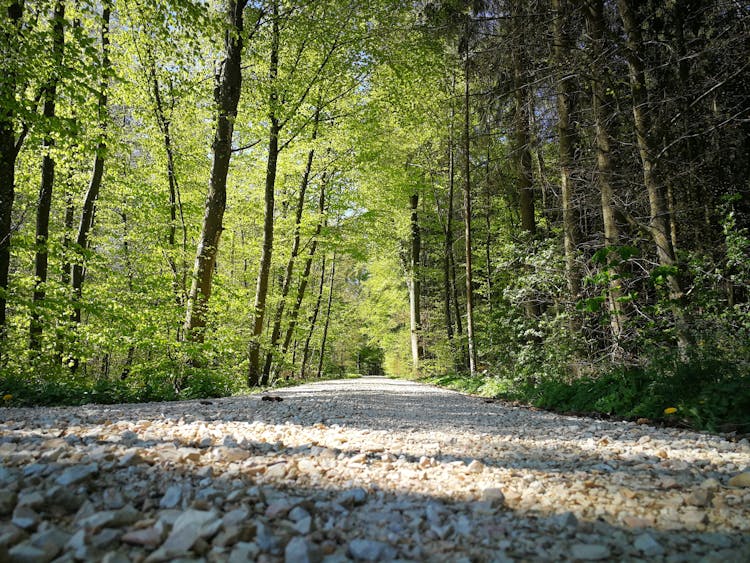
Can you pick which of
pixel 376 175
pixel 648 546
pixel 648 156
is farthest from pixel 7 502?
pixel 376 175

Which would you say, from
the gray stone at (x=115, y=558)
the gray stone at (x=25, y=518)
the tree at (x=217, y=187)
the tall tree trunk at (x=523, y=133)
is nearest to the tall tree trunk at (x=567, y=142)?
the tall tree trunk at (x=523, y=133)

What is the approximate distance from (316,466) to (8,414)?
11.0 ft

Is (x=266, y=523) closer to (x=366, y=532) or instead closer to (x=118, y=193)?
(x=366, y=532)

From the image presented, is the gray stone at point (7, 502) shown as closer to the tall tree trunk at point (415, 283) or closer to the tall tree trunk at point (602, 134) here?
the tall tree trunk at point (602, 134)

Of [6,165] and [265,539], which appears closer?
[265,539]

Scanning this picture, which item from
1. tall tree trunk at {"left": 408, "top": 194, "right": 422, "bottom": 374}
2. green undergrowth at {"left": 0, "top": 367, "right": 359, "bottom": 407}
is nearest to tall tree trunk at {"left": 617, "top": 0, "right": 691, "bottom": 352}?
green undergrowth at {"left": 0, "top": 367, "right": 359, "bottom": 407}

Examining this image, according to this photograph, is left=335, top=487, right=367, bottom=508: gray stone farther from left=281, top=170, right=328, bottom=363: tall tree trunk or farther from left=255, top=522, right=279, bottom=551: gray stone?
left=281, top=170, right=328, bottom=363: tall tree trunk

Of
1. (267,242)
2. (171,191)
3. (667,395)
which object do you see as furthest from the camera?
(171,191)

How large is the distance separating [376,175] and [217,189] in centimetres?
942

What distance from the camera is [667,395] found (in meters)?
4.14

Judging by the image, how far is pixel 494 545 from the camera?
146 centimetres

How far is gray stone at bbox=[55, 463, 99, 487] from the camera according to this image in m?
1.61

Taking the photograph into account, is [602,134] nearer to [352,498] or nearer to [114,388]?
[352,498]

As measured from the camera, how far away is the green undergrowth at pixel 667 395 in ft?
11.3
